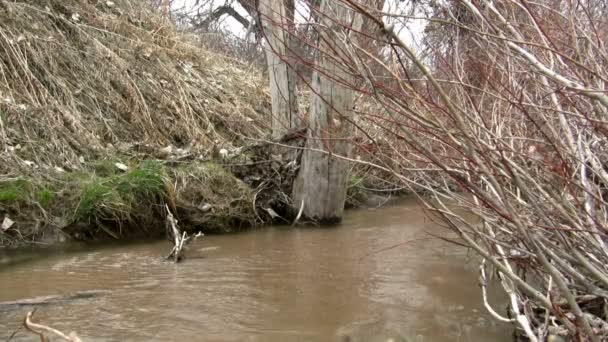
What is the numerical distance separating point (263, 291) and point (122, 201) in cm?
186

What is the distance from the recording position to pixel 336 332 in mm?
2760

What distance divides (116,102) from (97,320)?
407cm

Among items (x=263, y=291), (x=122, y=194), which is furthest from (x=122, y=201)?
(x=263, y=291)

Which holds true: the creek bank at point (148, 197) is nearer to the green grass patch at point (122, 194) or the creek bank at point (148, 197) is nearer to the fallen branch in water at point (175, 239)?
the green grass patch at point (122, 194)

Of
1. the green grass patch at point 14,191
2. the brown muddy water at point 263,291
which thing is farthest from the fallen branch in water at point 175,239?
the green grass patch at point 14,191

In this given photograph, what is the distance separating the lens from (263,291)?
11.3ft

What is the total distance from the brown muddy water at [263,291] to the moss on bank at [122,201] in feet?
0.93

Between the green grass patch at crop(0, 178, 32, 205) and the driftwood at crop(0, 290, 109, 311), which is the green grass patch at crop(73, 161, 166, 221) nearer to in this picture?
the green grass patch at crop(0, 178, 32, 205)

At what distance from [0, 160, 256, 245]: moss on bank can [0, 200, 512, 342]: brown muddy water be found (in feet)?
0.93

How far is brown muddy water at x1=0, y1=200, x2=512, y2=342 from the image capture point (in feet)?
9.07

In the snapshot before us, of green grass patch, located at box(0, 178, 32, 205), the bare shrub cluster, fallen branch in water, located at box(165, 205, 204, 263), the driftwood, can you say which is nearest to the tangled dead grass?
green grass patch, located at box(0, 178, 32, 205)

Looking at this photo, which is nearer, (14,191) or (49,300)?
(49,300)

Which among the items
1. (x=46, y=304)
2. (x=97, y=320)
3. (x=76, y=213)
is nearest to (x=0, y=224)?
(x=76, y=213)

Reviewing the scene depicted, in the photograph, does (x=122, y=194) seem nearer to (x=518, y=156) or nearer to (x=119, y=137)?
(x=119, y=137)
